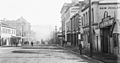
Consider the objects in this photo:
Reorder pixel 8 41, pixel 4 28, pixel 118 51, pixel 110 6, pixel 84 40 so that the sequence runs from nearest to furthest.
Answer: pixel 118 51
pixel 110 6
pixel 84 40
pixel 4 28
pixel 8 41

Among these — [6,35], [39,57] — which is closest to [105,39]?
[39,57]

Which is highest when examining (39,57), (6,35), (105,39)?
(6,35)

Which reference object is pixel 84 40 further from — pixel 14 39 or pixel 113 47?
pixel 14 39

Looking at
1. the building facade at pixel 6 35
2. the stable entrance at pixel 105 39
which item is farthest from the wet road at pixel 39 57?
the building facade at pixel 6 35

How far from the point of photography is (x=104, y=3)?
35.3 m

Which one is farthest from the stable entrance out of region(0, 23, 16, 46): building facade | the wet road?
region(0, 23, 16, 46): building facade

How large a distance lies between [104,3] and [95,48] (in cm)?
672

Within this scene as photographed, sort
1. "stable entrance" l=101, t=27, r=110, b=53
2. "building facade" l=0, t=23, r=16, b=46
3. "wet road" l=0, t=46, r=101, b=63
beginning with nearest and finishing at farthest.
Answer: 1. "wet road" l=0, t=46, r=101, b=63
2. "stable entrance" l=101, t=27, r=110, b=53
3. "building facade" l=0, t=23, r=16, b=46

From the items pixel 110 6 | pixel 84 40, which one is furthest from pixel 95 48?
pixel 84 40

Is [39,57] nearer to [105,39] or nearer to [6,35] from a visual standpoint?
[105,39]

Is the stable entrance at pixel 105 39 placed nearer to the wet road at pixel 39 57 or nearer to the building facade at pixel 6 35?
the wet road at pixel 39 57

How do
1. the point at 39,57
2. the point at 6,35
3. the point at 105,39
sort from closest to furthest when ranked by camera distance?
the point at 39,57, the point at 105,39, the point at 6,35

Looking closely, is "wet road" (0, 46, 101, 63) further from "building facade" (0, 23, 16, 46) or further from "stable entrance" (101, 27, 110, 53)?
"building facade" (0, 23, 16, 46)

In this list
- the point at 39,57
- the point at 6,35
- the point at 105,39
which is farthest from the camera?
the point at 6,35
